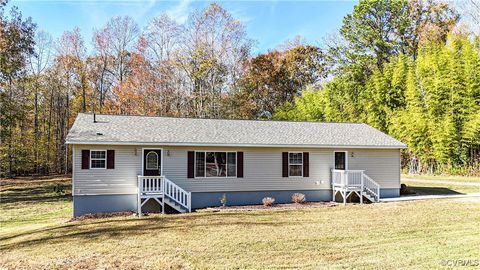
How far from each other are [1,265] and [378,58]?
30680 mm

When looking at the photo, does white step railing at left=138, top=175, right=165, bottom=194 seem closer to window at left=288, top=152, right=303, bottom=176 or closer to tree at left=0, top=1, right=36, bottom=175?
window at left=288, top=152, right=303, bottom=176

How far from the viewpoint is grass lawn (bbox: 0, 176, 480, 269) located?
6879 millimetres

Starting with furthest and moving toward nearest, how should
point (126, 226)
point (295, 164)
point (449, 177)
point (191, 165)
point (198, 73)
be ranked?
1. point (198, 73)
2. point (449, 177)
3. point (295, 164)
4. point (191, 165)
5. point (126, 226)

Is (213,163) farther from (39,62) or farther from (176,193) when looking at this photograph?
(39,62)

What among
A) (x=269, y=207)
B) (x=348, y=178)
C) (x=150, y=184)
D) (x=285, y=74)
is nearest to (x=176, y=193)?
(x=150, y=184)

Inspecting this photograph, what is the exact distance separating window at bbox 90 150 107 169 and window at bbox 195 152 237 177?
10.9ft

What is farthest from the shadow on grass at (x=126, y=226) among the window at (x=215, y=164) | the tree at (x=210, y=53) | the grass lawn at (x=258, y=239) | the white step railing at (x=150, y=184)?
the tree at (x=210, y=53)

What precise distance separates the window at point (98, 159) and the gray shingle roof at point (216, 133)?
1.86ft

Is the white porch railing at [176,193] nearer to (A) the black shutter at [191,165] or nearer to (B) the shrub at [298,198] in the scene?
(A) the black shutter at [191,165]

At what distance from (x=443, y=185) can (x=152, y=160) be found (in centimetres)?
1415

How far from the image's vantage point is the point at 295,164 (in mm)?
15250

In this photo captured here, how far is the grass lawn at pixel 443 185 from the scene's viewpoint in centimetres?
1653

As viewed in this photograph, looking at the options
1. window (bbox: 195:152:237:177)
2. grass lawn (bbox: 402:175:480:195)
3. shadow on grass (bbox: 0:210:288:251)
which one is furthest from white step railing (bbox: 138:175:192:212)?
grass lawn (bbox: 402:175:480:195)

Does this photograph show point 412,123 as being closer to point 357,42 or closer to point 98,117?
point 357,42
